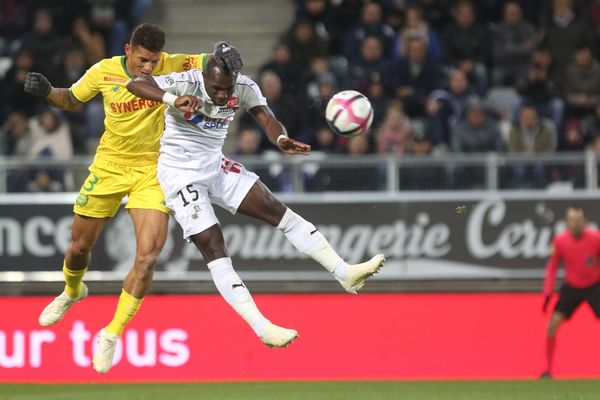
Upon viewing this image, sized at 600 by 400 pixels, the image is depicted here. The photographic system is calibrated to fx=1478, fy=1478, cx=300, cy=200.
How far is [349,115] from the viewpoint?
34.6 ft

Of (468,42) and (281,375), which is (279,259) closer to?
(281,375)

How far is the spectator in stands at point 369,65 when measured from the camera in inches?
704

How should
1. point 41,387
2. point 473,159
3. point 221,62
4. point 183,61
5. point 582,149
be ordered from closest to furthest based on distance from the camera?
1. point 221,62
2. point 183,61
3. point 41,387
4. point 473,159
5. point 582,149

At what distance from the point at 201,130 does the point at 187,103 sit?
933mm

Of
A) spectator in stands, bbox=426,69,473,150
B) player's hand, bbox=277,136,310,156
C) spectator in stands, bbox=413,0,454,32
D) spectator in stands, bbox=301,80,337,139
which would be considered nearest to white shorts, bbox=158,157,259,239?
player's hand, bbox=277,136,310,156

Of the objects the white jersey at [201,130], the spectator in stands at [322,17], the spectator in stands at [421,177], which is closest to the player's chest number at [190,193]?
the white jersey at [201,130]

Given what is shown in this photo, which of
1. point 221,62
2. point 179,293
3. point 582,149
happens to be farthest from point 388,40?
point 221,62

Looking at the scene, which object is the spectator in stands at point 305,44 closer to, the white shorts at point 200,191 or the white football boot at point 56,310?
the white football boot at point 56,310

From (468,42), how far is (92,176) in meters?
8.45

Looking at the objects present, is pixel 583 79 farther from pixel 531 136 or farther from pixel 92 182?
pixel 92 182

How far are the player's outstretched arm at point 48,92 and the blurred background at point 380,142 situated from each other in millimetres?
4668

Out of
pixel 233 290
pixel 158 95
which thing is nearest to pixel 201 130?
pixel 158 95

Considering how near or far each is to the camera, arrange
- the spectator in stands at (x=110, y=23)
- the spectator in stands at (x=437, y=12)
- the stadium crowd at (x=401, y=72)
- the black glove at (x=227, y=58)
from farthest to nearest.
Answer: the spectator in stands at (x=437, y=12) → the spectator in stands at (x=110, y=23) → the stadium crowd at (x=401, y=72) → the black glove at (x=227, y=58)

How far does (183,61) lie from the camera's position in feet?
36.6
